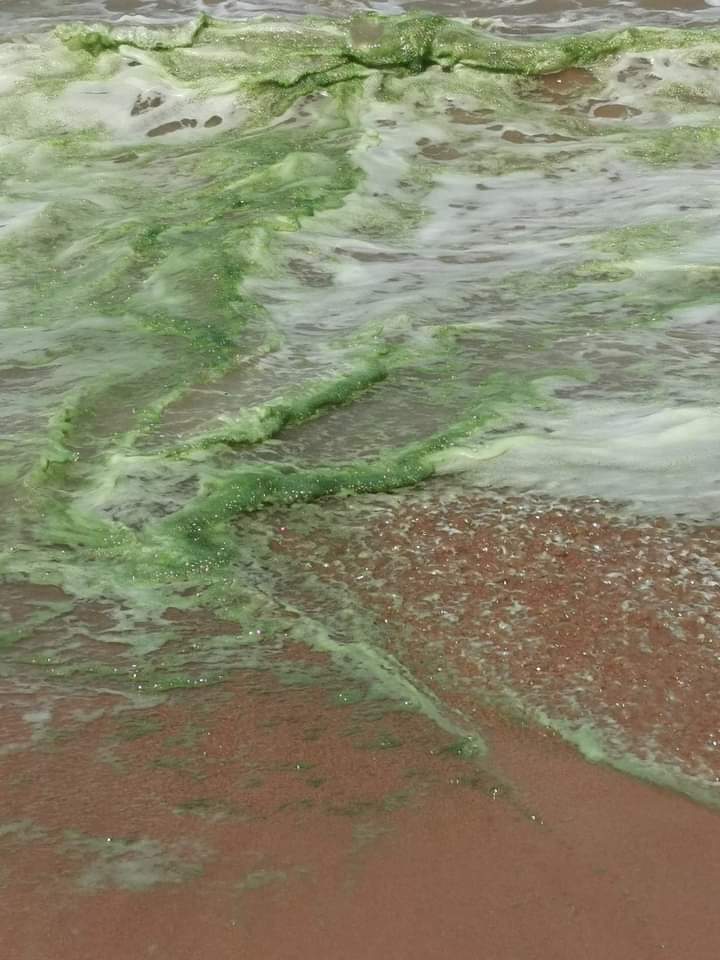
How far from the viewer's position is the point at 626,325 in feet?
17.3

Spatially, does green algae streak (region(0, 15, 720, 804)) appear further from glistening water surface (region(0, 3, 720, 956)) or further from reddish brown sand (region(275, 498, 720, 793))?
reddish brown sand (region(275, 498, 720, 793))

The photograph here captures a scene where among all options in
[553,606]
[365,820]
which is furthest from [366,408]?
[365,820]

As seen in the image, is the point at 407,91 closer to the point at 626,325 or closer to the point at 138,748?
the point at 626,325

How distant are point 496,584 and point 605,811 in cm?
93

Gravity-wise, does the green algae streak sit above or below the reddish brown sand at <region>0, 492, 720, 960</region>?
below

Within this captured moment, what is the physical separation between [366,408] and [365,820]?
90.0 inches

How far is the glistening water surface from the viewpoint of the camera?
9.92 ft

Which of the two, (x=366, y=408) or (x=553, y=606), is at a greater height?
(x=553, y=606)

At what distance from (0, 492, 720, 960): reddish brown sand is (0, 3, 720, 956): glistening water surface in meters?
0.02

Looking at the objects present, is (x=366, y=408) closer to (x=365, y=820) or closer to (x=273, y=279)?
(x=273, y=279)

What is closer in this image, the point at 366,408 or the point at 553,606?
the point at 553,606

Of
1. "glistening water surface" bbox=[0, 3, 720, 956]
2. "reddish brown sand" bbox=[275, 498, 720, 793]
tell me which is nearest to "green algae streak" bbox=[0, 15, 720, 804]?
"glistening water surface" bbox=[0, 3, 720, 956]

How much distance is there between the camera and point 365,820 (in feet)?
8.46

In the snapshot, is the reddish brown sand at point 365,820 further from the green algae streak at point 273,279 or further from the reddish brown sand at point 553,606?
the green algae streak at point 273,279
